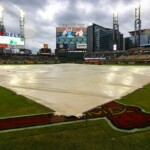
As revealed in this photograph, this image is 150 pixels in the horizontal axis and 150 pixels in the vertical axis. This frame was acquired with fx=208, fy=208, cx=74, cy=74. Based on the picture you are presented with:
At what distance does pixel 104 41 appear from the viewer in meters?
164

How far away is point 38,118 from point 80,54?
366 feet

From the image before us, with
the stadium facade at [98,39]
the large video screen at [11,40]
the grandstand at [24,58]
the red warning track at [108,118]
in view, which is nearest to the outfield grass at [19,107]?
the red warning track at [108,118]

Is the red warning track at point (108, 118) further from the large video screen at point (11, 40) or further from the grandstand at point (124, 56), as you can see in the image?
the large video screen at point (11, 40)

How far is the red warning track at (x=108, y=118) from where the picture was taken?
5816mm

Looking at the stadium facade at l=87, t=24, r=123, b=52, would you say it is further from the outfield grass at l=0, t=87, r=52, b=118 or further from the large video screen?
the outfield grass at l=0, t=87, r=52, b=118

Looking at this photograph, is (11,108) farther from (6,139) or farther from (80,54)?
(80,54)

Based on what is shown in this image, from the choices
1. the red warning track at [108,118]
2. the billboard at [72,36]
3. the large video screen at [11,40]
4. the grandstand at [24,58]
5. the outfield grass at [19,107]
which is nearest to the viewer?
the red warning track at [108,118]

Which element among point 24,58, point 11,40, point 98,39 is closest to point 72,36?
point 24,58

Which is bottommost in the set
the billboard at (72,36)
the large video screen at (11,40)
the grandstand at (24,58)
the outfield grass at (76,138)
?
the outfield grass at (76,138)

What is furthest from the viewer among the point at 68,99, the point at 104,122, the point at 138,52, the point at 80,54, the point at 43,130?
the point at 80,54

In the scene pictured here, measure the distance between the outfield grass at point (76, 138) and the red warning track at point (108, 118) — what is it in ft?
1.37

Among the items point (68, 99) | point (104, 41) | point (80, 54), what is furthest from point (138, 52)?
point (68, 99)

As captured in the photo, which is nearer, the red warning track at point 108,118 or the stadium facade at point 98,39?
the red warning track at point 108,118

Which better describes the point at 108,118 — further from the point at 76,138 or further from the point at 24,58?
the point at 24,58
